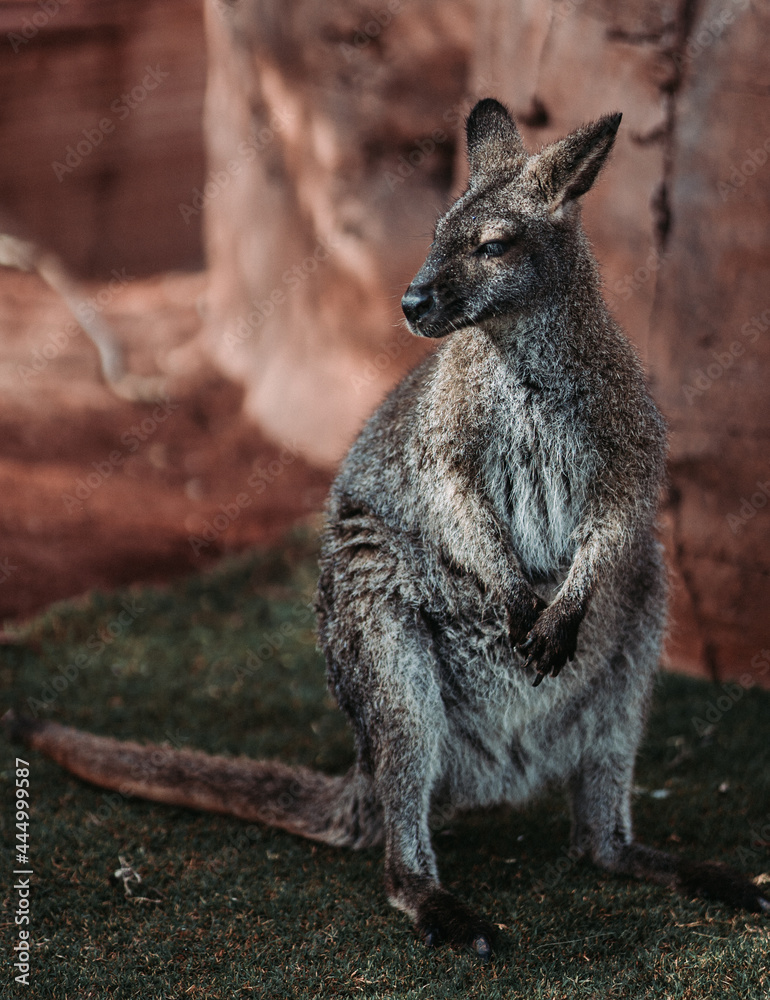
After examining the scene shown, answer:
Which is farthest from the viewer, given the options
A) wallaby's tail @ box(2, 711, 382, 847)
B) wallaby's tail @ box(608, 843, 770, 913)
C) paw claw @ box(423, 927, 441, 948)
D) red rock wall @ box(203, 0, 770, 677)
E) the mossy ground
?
red rock wall @ box(203, 0, 770, 677)

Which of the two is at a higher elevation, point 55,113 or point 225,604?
point 55,113

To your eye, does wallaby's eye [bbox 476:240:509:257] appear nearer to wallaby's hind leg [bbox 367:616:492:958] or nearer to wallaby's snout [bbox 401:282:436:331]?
wallaby's snout [bbox 401:282:436:331]

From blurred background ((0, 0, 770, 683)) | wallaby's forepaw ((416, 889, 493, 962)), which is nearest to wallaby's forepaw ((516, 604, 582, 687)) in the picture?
wallaby's forepaw ((416, 889, 493, 962))

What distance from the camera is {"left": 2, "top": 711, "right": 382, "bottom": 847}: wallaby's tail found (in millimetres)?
3807

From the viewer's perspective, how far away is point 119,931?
10.7 ft

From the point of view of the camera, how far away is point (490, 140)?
12.2 feet

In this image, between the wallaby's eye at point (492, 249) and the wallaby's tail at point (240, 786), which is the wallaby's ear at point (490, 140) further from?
the wallaby's tail at point (240, 786)

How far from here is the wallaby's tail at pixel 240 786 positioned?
3.81 meters

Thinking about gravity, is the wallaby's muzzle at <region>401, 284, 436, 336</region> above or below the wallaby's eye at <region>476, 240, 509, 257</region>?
below

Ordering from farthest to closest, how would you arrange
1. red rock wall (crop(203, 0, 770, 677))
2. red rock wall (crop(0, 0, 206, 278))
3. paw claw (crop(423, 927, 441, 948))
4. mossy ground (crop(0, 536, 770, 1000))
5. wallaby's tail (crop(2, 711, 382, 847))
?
red rock wall (crop(0, 0, 206, 278))
red rock wall (crop(203, 0, 770, 677))
wallaby's tail (crop(2, 711, 382, 847))
paw claw (crop(423, 927, 441, 948))
mossy ground (crop(0, 536, 770, 1000))

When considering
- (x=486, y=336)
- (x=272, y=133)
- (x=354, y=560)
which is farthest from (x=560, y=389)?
(x=272, y=133)

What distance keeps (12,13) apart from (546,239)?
24.5 ft

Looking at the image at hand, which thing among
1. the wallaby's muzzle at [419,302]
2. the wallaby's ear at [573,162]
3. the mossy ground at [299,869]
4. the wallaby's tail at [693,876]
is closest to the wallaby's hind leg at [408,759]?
the mossy ground at [299,869]

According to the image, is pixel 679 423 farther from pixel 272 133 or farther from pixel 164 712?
pixel 272 133
